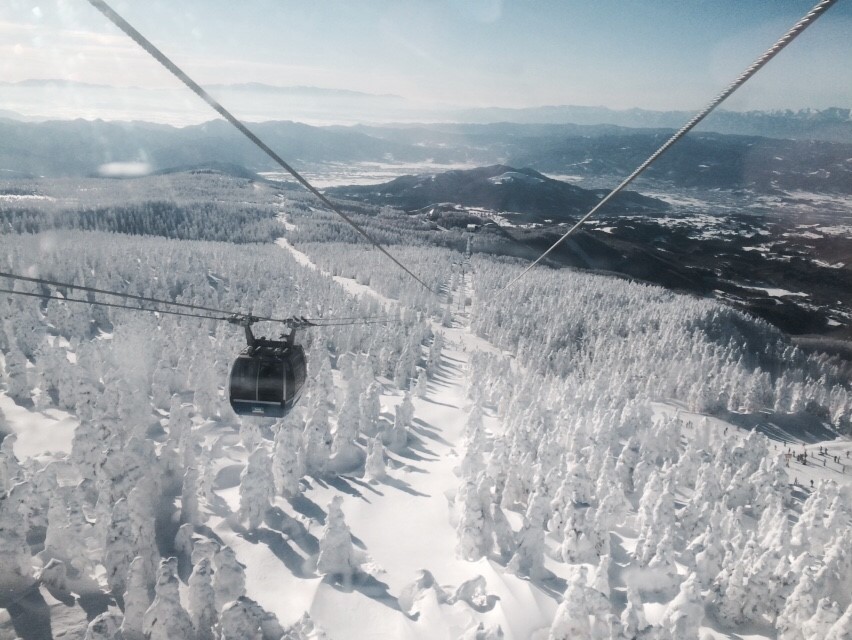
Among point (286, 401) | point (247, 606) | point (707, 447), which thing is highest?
point (286, 401)

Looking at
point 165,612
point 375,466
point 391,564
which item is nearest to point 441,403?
point 375,466

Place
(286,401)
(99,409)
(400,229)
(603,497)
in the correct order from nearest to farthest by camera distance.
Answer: (286,401), (603,497), (99,409), (400,229)

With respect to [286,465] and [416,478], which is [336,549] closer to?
[286,465]

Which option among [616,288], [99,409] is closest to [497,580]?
[99,409]

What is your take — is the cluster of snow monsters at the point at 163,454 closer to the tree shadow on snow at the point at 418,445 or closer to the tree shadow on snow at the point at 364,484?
the tree shadow on snow at the point at 364,484

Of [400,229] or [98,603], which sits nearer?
[98,603]

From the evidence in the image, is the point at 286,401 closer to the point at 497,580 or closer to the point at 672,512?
the point at 497,580

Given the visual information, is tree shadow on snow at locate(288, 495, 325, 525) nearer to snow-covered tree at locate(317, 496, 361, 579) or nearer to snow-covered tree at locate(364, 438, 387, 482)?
snow-covered tree at locate(364, 438, 387, 482)

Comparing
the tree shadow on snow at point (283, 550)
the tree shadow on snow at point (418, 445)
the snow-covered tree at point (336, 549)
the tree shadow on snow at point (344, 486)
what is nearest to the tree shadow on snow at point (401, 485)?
the tree shadow on snow at point (344, 486)
